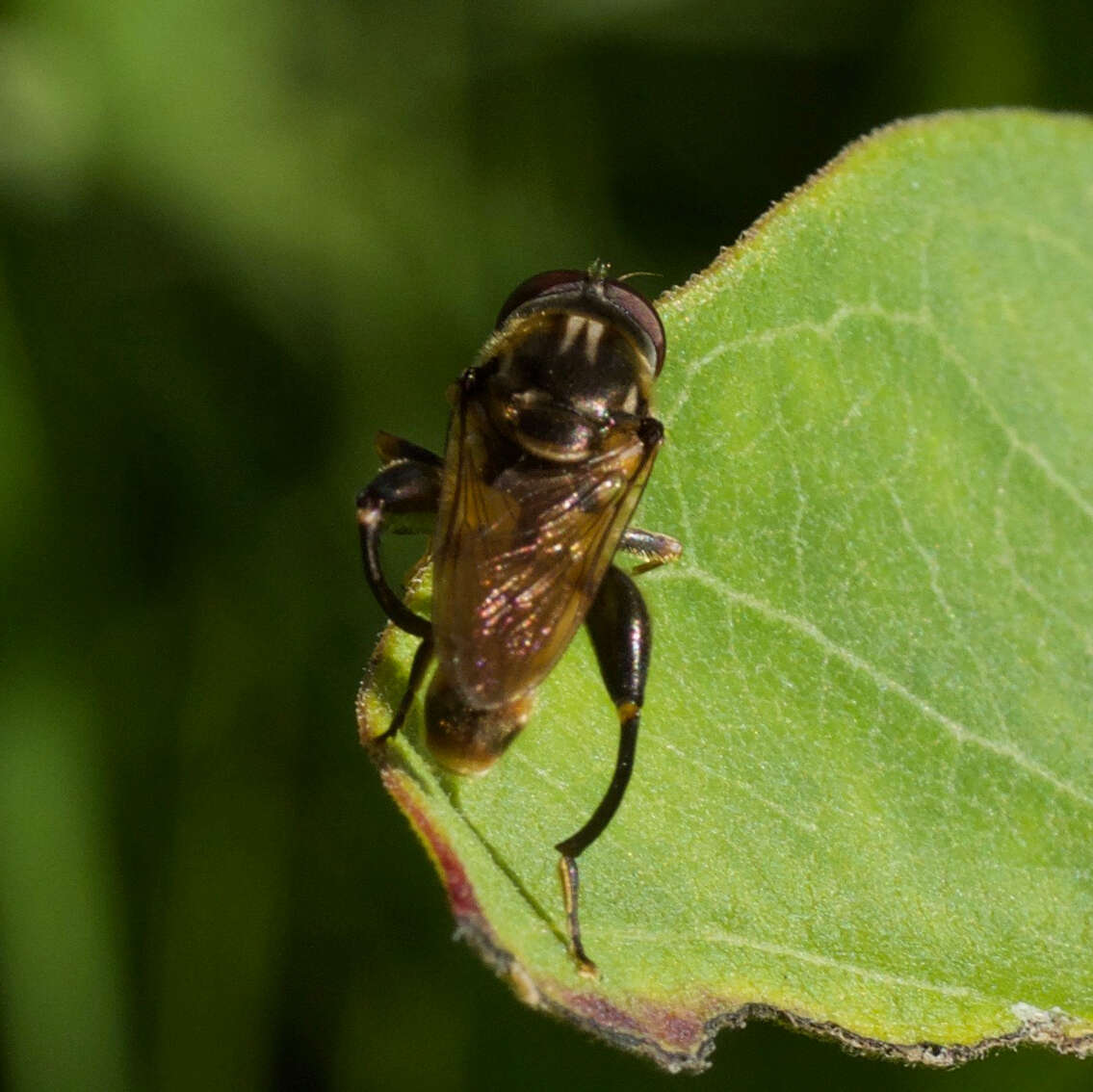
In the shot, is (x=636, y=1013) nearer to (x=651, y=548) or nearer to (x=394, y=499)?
(x=651, y=548)

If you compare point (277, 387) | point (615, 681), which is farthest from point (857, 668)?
point (277, 387)

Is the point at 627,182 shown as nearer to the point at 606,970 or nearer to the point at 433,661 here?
the point at 433,661

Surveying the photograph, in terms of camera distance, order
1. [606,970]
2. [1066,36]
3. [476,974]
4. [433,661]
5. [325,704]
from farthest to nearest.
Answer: [1066,36] → [325,704] → [476,974] → [433,661] → [606,970]

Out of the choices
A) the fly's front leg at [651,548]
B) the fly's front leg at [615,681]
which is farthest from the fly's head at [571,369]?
the fly's front leg at [615,681]

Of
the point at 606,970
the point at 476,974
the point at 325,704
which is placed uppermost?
the point at 606,970

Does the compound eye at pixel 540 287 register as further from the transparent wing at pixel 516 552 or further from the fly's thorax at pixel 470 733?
the fly's thorax at pixel 470 733

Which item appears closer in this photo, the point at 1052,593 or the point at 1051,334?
the point at 1052,593

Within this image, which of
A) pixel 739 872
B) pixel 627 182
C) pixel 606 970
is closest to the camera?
pixel 606 970

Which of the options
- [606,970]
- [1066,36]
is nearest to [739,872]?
[606,970]
